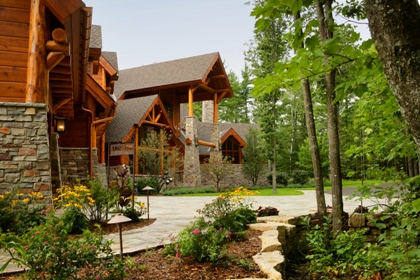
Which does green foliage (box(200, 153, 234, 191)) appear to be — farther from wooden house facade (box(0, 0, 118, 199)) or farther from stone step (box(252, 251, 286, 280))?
stone step (box(252, 251, 286, 280))

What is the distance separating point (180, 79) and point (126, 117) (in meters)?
4.62

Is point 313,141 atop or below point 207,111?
below

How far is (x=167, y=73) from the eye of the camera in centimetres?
2469

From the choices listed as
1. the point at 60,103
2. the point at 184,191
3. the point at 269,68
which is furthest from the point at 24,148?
the point at 269,68

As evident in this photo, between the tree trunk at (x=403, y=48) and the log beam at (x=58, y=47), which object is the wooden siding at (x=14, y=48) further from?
the tree trunk at (x=403, y=48)

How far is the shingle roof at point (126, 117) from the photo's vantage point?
64.3 ft

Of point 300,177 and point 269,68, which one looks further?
point 300,177

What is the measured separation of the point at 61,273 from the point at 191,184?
1980cm

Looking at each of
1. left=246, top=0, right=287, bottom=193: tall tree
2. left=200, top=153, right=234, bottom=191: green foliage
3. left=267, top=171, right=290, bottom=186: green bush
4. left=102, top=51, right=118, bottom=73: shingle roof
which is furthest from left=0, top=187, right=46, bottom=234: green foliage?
left=267, top=171, right=290, bottom=186: green bush

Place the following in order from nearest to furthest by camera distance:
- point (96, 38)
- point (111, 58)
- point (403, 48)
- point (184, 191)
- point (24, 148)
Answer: point (403, 48)
point (24, 148)
point (96, 38)
point (184, 191)
point (111, 58)

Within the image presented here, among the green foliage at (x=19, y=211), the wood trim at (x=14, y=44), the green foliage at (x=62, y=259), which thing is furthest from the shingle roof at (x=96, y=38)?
the green foliage at (x=62, y=259)

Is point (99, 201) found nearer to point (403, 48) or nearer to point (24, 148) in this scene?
point (24, 148)

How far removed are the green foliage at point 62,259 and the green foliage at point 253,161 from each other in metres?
23.6

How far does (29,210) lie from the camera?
18.8 ft
